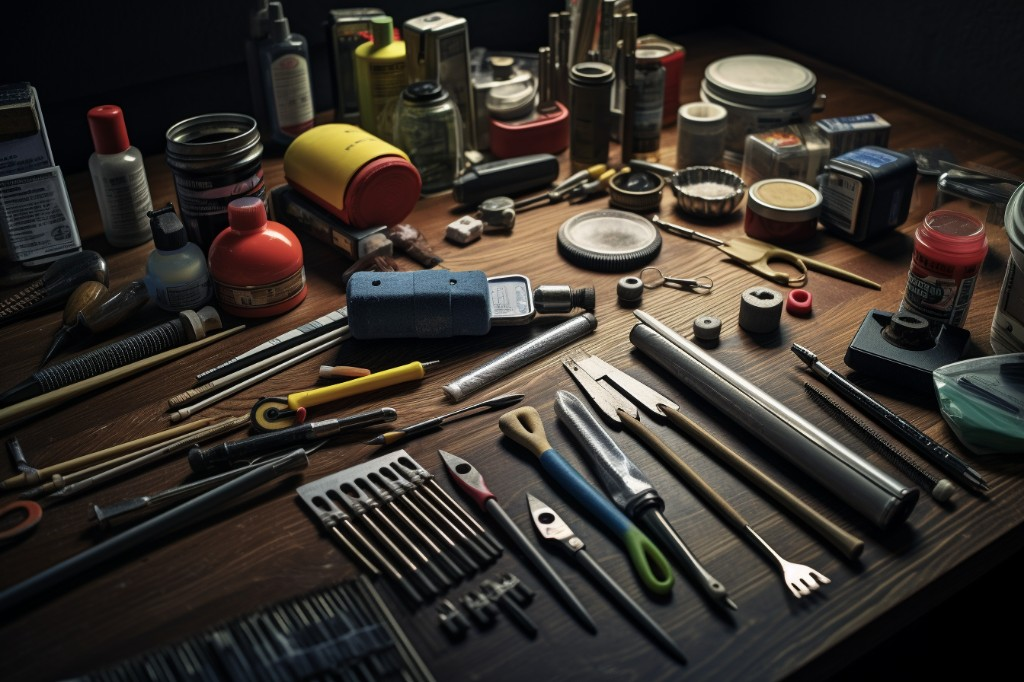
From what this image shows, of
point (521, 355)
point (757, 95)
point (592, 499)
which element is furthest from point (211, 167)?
point (757, 95)

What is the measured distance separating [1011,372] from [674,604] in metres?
0.51

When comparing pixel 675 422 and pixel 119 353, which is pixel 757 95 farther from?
pixel 119 353

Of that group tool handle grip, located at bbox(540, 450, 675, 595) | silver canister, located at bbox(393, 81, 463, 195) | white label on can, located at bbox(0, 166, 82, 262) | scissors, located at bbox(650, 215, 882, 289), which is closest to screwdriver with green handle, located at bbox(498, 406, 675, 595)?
tool handle grip, located at bbox(540, 450, 675, 595)

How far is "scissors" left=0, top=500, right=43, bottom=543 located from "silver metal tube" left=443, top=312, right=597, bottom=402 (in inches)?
18.0

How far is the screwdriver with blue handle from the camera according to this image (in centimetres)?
86

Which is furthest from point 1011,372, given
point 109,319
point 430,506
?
point 109,319

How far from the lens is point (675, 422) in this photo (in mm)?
1076

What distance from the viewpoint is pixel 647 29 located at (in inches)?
84.2

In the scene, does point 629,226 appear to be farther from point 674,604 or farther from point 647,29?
point 647,29

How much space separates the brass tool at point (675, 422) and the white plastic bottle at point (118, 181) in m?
0.70

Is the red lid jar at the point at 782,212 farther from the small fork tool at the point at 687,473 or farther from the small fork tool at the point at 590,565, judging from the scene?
the small fork tool at the point at 590,565

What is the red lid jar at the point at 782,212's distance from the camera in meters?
1.39

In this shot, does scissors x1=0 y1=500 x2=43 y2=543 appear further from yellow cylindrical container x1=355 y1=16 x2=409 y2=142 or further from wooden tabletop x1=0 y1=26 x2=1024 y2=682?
yellow cylindrical container x1=355 y1=16 x2=409 y2=142

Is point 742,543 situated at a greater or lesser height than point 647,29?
lesser
